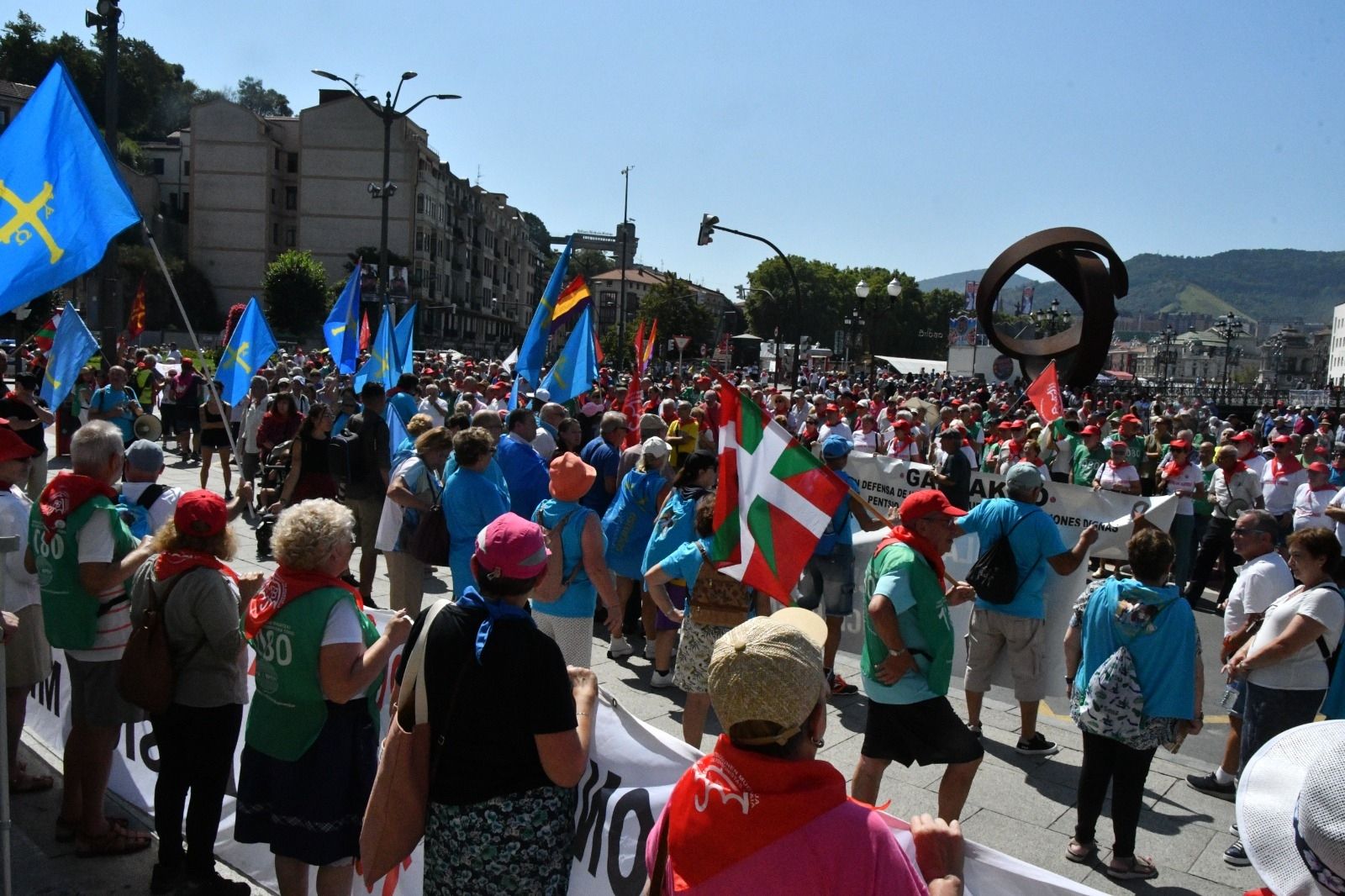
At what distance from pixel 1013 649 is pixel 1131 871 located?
1715 millimetres

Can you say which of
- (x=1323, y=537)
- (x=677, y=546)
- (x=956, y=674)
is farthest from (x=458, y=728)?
(x=956, y=674)

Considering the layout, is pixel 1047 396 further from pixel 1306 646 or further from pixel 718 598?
pixel 718 598

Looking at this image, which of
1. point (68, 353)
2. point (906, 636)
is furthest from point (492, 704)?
point (68, 353)

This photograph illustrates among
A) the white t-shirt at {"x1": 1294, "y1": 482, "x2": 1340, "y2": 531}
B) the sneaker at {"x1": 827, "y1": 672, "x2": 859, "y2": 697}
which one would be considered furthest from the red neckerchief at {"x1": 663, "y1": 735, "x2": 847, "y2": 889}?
the white t-shirt at {"x1": 1294, "y1": 482, "x2": 1340, "y2": 531}

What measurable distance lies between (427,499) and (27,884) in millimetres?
3385

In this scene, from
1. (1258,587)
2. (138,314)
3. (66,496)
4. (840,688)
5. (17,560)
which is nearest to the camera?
(66,496)

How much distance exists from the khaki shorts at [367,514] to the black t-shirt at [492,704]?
6326 millimetres

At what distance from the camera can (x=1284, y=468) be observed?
37.1 ft

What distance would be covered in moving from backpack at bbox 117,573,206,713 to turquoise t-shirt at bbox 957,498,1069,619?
4.17 m

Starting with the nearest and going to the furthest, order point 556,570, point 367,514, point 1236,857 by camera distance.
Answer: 1. point 1236,857
2. point 556,570
3. point 367,514

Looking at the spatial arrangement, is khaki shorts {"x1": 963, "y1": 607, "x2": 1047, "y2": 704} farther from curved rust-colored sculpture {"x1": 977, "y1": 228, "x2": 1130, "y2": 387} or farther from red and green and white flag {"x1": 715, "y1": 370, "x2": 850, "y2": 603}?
curved rust-colored sculpture {"x1": 977, "y1": 228, "x2": 1130, "y2": 387}

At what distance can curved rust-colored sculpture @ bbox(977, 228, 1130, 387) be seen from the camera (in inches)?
928

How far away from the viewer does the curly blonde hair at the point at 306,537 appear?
135 inches

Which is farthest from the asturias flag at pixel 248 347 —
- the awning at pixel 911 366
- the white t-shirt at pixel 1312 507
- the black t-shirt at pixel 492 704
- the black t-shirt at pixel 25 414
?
the awning at pixel 911 366
